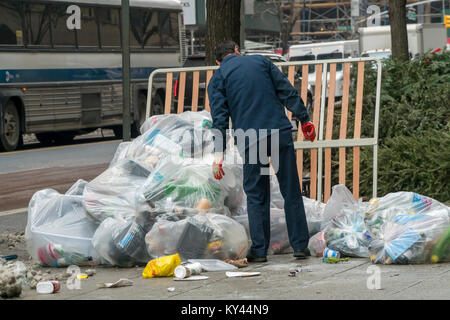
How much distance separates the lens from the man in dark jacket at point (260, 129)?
23.4 ft

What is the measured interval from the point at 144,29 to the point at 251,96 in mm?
15592

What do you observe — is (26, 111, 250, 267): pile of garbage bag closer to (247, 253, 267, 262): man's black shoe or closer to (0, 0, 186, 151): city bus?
(247, 253, 267, 262): man's black shoe

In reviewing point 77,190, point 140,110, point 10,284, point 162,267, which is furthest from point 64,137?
point 10,284

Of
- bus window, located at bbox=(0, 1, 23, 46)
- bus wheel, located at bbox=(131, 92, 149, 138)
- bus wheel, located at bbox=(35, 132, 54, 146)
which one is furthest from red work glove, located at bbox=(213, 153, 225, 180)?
bus wheel, located at bbox=(131, 92, 149, 138)

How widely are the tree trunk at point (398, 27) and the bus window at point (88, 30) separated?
6.87 metres

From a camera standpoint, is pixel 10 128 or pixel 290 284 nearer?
pixel 290 284

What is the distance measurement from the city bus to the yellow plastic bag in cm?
1002

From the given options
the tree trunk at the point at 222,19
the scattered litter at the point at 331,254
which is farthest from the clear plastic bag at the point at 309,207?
the tree trunk at the point at 222,19

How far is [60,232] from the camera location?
23.9 feet

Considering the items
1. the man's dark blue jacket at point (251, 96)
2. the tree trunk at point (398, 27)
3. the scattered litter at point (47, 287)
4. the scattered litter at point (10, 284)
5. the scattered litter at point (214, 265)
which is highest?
the tree trunk at point (398, 27)

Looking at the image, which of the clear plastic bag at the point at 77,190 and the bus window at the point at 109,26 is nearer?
the clear plastic bag at the point at 77,190

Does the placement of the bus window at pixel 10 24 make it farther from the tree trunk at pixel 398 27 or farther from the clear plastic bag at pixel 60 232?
the clear plastic bag at pixel 60 232

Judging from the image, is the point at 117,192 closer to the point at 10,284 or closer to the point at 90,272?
the point at 90,272
